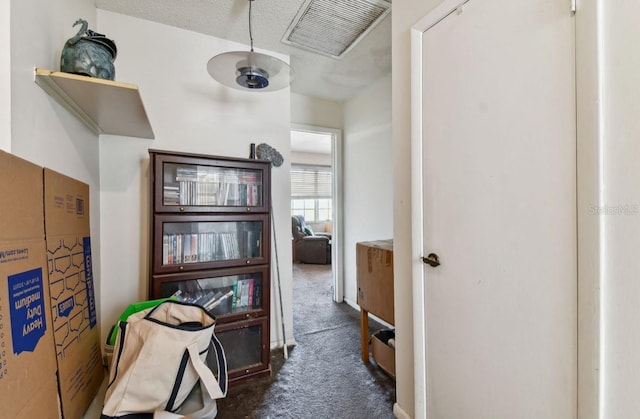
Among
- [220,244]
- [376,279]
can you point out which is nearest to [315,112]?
[220,244]

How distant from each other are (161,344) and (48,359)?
1.15 ft

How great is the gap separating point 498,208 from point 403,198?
20.3 inches

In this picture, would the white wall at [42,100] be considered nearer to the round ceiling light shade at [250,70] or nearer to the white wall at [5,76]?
the white wall at [5,76]

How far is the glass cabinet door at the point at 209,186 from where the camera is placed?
1.77m

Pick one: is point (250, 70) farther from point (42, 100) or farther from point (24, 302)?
point (24, 302)

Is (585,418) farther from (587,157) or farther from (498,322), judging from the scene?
(587,157)

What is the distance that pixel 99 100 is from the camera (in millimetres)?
1347

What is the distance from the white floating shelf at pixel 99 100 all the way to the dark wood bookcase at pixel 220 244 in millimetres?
265

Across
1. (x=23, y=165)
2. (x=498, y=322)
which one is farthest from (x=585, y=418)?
(x=23, y=165)

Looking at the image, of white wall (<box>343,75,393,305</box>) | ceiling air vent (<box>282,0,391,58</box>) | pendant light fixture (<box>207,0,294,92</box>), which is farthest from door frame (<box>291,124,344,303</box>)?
pendant light fixture (<box>207,0,294,92</box>)

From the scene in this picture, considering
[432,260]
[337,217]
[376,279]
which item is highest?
[337,217]

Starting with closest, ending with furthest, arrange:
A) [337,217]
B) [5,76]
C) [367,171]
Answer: [5,76] < [367,171] < [337,217]

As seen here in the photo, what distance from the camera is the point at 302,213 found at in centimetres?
763

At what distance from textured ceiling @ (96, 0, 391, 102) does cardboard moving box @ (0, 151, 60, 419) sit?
1495 mm
